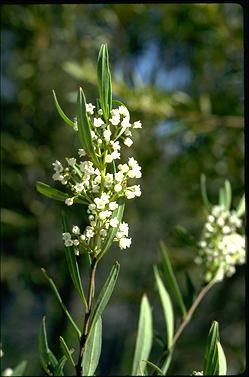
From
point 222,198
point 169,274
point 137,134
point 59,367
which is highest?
point 137,134

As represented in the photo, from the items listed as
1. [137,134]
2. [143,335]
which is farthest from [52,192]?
[137,134]

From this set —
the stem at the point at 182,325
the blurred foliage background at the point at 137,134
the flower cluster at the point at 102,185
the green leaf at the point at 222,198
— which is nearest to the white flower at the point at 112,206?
the flower cluster at the point at 102,185

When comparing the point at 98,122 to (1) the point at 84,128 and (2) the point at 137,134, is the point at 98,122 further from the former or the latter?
(2) the point at 137,134

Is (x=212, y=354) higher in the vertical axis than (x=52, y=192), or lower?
lower

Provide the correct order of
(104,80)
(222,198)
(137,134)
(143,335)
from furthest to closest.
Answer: (137,134) → (222,198) → (143,335) → (104,80)

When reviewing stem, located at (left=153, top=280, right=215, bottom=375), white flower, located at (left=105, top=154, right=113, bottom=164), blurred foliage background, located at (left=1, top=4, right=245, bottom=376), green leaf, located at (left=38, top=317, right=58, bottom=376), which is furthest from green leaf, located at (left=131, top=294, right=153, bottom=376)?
blurred foliage background, located at (left=1, top=4, right=245, bottom=376)
